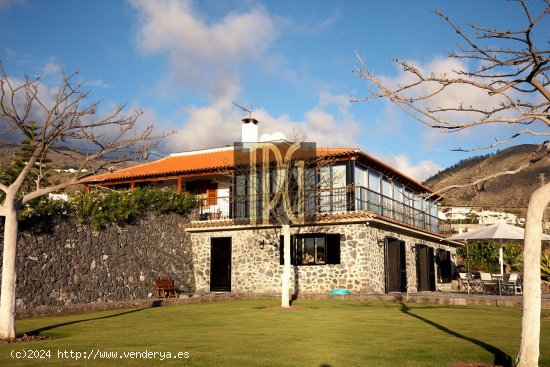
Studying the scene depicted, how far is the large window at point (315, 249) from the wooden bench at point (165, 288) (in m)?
4.27

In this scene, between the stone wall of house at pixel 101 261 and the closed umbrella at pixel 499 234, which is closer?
the stone wall of house at pixel 101 261

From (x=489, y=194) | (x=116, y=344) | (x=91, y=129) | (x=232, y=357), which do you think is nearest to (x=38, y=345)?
(x=116, y=344)

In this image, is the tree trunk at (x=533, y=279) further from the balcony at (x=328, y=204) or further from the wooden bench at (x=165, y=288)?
the wooden bench at (x=165, y=288)

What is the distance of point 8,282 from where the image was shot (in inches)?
357

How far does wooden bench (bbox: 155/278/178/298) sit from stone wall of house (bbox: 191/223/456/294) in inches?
85.2

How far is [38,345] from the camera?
8.33 metres

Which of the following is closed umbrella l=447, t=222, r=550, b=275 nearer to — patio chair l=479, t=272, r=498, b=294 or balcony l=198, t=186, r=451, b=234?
patio chair l=479, t=272, r=498, b=294

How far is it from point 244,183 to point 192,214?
272 centimetres

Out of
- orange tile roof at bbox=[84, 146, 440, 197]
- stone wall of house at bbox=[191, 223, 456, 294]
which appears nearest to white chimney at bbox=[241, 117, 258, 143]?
orange tile roof at bbox=[84, 146, 440, 197]

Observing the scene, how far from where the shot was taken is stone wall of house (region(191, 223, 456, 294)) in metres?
19.7

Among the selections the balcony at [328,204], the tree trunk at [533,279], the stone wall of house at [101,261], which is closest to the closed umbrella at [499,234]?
the balcony at [328,204]

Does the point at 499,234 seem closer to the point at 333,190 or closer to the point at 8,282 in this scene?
the point at 333,190

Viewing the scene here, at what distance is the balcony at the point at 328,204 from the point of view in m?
20.8

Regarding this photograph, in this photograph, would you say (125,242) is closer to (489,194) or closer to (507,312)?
(507,312)
